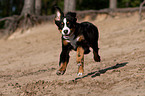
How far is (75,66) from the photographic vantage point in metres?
8.92

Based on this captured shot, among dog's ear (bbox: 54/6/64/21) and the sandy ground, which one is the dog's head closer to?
dog's ear (bbox: 54/6/64/21)

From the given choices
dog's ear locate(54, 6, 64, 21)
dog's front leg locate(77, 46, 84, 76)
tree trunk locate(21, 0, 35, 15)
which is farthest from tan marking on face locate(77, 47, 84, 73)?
tree trunk locate(21, 0, 35, 15)

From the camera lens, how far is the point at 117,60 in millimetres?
8922

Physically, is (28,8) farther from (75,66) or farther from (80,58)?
(80,58)

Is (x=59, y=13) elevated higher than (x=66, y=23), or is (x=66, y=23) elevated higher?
(x=59, y=13)

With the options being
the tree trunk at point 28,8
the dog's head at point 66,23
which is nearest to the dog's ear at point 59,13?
the dog's head at point 66,23

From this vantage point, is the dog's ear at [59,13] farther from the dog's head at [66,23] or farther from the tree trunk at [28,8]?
the tree trunk at [28,8]

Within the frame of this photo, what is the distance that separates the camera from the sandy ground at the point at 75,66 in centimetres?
601

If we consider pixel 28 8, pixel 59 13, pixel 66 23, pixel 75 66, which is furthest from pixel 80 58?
pixel 28 8

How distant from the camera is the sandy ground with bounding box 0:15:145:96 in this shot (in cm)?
601

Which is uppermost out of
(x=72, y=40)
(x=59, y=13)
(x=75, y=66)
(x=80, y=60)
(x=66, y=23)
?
(x=59, y=13)

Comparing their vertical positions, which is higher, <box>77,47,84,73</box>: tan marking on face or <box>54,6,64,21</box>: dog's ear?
<box>54,6,64,21</box>: dog's ear

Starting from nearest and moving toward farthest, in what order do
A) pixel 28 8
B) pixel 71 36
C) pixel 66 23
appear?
pixel 66 23, pixel 71 36, pixel 28 8

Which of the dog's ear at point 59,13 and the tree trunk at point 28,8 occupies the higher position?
the dog's ear at point 59,13
